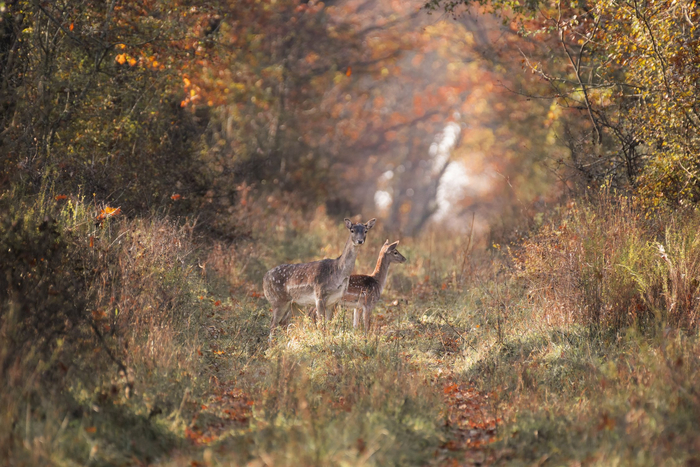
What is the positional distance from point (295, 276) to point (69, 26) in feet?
18.7

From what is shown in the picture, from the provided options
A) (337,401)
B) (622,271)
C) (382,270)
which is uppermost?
(622,271)

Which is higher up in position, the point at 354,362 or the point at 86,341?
the point at 86,341

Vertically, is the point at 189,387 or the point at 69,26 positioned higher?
the point at 69,26

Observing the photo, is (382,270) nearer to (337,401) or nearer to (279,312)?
(279,312)

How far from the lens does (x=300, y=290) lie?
11445 millimetres

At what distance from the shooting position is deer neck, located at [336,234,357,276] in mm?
11539

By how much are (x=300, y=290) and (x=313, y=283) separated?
228mm

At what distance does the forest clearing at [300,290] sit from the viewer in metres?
6.48

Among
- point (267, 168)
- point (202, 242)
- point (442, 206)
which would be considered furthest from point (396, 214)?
point (202, 242)

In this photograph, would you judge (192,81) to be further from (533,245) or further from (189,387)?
(189,387)

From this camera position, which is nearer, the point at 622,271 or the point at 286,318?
the point at 622,271

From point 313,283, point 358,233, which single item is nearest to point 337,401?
point 313,283

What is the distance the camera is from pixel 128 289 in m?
9.11

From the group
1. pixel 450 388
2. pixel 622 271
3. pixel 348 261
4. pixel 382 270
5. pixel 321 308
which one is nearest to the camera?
pixel 450 388
